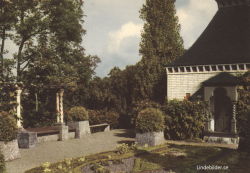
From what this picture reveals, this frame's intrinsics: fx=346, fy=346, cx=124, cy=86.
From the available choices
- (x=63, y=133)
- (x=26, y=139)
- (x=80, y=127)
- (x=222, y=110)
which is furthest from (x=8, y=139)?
(x=222, y=110)

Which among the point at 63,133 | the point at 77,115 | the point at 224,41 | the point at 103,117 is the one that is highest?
the point at 224,41

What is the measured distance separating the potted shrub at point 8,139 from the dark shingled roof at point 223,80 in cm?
1557

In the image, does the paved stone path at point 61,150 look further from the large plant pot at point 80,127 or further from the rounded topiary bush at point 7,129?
the rounded topiary bush at point 7,129

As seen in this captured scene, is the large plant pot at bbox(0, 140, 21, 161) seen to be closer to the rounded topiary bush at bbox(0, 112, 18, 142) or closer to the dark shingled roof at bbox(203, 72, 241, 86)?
the rounded topiary bush at bbox(0, 112, 18, 142)

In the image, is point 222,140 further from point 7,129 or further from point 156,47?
point 7,129

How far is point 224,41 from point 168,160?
1609 centimetres

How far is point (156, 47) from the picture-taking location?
107ft

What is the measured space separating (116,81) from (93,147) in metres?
13.6

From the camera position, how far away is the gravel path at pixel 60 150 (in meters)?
17.3

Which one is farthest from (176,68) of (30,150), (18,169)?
(18,169)

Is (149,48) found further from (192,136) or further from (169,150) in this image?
(169,150)

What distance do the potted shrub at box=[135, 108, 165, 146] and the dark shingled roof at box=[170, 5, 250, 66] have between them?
872 cm

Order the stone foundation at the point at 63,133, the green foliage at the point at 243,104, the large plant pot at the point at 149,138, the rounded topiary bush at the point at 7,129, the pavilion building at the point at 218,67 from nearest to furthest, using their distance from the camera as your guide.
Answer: the rounded topiary bush at the point at 7,129 → the green foliage at the point at 243,104 → the large plant pot at the point at 149,138 → the stone foundation at the point at 63,133 → the pavilion building at the point at 218,67

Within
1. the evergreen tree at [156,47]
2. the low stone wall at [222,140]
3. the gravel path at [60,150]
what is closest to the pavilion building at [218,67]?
the low stone wall at [222,140]
